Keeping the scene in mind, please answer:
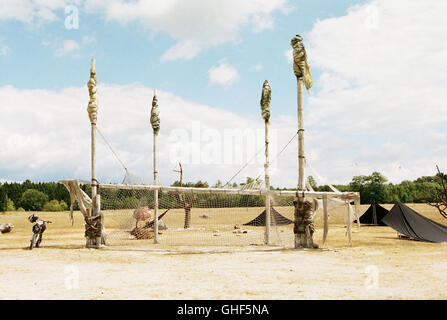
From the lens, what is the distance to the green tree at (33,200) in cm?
6091

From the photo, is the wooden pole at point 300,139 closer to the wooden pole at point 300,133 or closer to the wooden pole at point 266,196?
the wooden pole at point 300,133

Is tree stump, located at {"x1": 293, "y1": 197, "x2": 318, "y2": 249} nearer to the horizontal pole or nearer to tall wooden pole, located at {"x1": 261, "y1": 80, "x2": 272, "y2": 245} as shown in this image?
the horizontal pole

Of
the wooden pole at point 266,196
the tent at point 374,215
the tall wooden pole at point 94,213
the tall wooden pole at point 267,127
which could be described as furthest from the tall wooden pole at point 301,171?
the tent at point 374,215

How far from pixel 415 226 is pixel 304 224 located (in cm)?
641

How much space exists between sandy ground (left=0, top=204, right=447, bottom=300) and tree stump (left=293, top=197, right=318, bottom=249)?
62 centimetres

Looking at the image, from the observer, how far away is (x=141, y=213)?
19828 millimetres

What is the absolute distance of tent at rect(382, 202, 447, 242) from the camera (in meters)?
16.2

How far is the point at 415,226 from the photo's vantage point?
16859mm

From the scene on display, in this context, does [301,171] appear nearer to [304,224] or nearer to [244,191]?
[304,224]

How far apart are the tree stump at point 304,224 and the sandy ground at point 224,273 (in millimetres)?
619

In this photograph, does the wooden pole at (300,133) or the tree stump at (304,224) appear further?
the wooden pole at (300,133)
